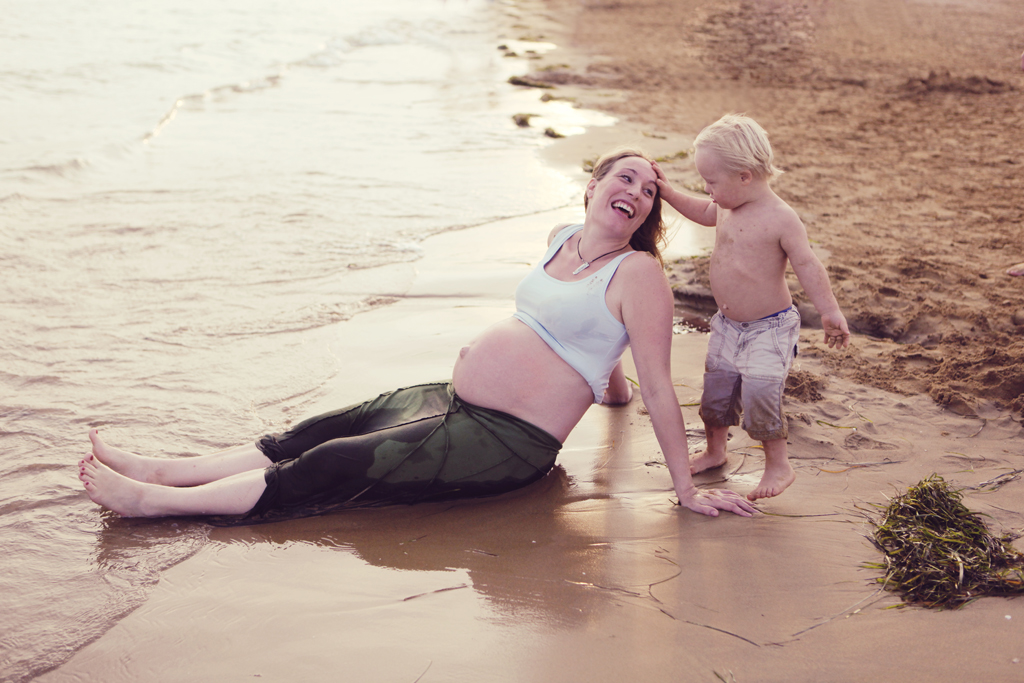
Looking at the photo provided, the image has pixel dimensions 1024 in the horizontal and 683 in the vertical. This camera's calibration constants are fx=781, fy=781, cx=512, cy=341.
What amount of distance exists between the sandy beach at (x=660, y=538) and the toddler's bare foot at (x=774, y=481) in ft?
0.22

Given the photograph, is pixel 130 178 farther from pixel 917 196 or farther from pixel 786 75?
pixel 786 75

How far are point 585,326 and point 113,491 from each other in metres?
1.76

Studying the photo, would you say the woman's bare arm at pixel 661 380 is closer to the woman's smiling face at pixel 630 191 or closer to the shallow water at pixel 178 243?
the woman's smiling face at pixel 630 191

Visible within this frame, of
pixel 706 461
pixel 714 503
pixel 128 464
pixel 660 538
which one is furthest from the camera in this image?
pixel 706 461

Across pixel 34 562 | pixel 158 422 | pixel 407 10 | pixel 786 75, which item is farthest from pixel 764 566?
pixel 407 10

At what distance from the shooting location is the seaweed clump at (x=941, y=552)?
7.19ft

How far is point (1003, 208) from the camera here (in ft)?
19.7

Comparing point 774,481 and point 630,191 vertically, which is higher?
point 630,191

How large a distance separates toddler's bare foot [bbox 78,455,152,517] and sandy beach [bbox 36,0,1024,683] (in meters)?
0.08

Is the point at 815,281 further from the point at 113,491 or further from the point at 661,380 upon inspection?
the point at 113,491

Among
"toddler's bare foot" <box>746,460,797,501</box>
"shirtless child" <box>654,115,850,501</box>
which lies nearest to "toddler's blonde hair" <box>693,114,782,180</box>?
"shirtless child" <box>654,115,850,501</box>

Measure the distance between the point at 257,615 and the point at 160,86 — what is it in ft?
37.2

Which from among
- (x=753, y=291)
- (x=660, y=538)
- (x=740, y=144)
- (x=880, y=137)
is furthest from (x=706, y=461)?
(x=880, y=137)

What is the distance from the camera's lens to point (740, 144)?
8.98 feet
